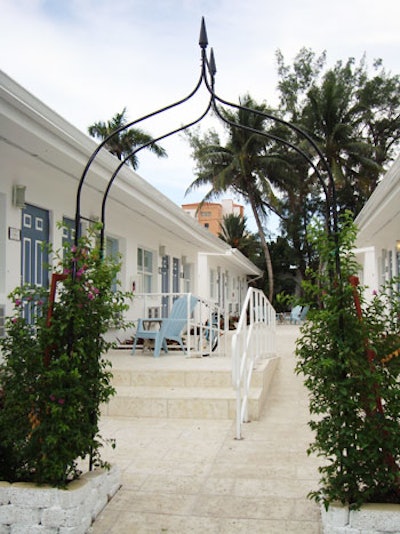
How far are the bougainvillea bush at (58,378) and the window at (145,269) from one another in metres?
6.74

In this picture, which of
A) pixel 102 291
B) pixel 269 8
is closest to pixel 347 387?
pixel 102 291

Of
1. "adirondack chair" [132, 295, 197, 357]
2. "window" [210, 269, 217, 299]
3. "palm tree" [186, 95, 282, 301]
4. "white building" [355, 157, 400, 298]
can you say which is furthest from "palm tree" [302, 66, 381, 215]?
"adirondack chair" [132, 295, 197, 357]

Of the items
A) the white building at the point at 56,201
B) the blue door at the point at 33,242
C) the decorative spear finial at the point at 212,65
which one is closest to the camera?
the decorative spear finial at the point at 212,65

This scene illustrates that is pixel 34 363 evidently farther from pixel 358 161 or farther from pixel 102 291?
pixel 358 161

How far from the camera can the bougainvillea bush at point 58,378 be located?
9.48ft

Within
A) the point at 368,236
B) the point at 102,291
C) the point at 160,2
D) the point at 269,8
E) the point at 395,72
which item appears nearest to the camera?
the point at 102,291

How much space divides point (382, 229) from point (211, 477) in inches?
306

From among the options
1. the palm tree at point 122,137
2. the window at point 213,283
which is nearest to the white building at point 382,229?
the window at point 213,283

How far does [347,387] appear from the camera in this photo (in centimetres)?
272

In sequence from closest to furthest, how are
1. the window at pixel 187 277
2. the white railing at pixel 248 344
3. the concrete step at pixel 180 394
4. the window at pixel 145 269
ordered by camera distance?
1. the white railing at pixel 248 344
2. the concrete step at pixel 180 394
3. the window at pixel 145 269
4. the window at pixel 187 277

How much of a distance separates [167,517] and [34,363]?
3.82 ft

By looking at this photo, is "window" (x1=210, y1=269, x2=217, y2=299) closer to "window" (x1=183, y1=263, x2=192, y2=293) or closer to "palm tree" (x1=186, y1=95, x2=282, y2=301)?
"window" (x1=183, y1=263, x2=192, y2=293)

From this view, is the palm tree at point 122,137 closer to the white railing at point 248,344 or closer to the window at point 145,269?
the window at point 145,269

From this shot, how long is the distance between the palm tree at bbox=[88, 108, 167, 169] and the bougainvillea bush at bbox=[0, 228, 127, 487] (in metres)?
24.6
